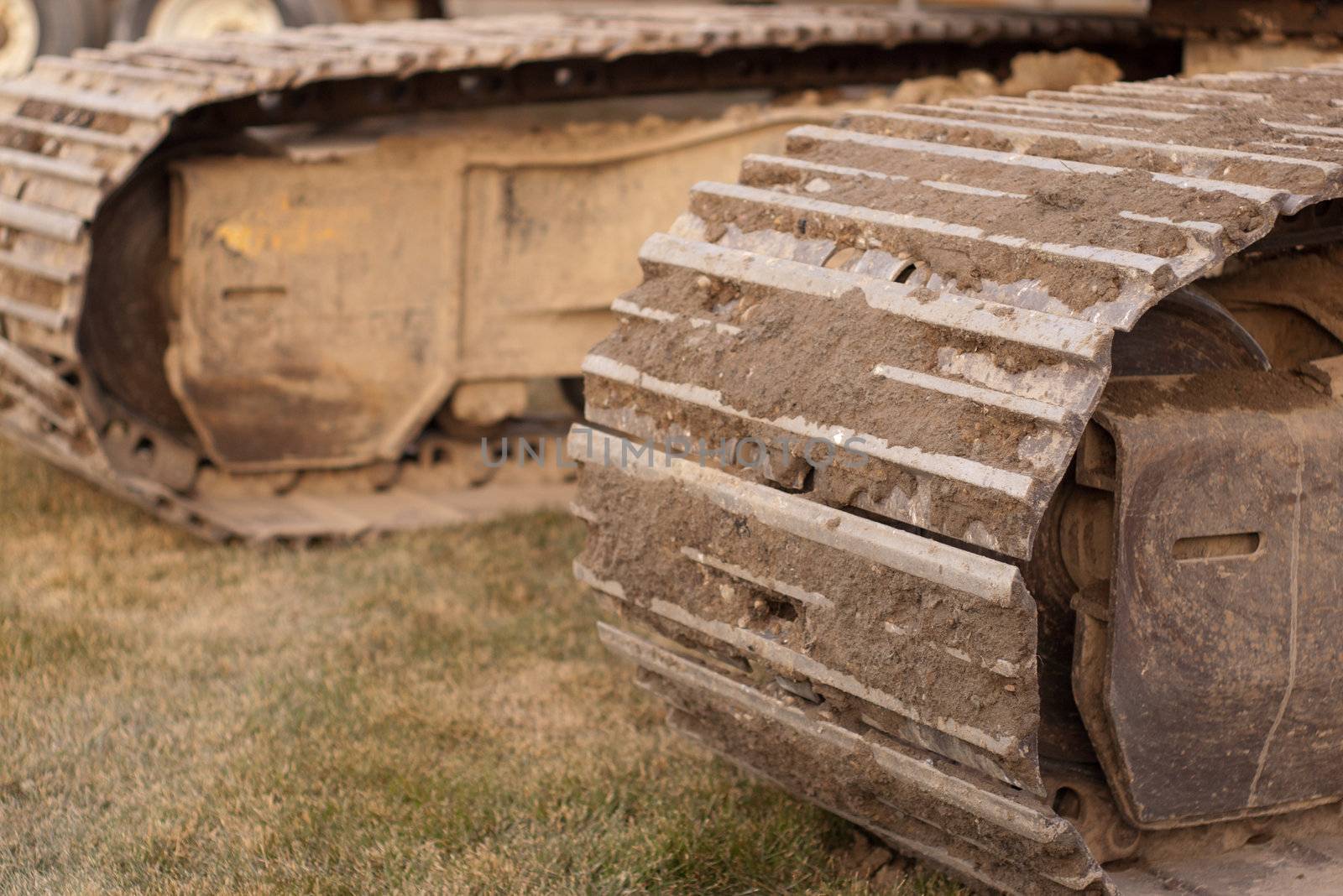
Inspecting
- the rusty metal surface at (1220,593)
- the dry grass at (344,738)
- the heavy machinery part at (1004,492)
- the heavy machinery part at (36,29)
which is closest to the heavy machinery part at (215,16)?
the heavy machinery part at (36,29)

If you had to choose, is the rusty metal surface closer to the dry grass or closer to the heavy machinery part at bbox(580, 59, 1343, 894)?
the heavy machinery part at bbox(580, 59, 1343, 894)

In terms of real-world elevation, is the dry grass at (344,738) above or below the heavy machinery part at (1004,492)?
below

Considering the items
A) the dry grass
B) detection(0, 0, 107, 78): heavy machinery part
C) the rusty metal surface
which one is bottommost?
the dry grass

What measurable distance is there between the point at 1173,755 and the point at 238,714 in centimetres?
211

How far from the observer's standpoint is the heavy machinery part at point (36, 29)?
9.54m

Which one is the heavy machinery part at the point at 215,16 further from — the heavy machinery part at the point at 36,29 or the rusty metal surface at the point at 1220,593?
the rusty metal surface at the point at 1220,593

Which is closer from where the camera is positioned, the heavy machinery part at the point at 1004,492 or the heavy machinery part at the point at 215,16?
the heavy machinery part at the point at 1004,492

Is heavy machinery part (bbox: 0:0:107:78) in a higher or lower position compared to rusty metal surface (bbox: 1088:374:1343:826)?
higher

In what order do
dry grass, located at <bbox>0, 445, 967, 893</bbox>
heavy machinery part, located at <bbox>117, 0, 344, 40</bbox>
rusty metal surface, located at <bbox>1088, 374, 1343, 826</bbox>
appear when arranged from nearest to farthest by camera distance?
rusty metal surface, located at <bbox>1088, 374, 1343, 826</bbox>
dry grass, located at <bbox>0, 445, 967, 893</bbox>
heavy machinery part, located at <bbox>117, 0, 344, 40</bbox>

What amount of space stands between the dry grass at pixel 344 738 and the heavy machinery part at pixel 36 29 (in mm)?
5424

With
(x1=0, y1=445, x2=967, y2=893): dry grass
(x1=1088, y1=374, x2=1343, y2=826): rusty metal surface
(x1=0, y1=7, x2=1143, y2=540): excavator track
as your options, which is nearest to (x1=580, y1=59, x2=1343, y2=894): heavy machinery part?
(x1=1088, y1=374, x2=1343, y2=826): rusty metal surface

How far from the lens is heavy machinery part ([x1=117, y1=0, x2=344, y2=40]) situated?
941 cm

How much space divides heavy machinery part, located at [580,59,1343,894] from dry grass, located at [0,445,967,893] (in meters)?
0.32

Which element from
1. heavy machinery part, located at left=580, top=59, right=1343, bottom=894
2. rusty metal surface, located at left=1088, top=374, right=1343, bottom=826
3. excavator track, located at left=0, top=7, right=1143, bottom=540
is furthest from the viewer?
excavator track, located at left=0, top=7, right=1143, bottom=540
